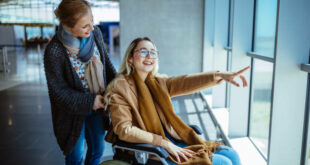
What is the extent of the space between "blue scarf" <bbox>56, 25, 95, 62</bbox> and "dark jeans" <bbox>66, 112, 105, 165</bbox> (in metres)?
0.44

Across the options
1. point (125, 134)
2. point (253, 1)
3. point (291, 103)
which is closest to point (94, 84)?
point (125, 134)

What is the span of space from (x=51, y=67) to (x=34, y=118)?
11.6 ft

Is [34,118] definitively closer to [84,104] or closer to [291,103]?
[84,104]

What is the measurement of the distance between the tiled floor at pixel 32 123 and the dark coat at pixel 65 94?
1.47 m

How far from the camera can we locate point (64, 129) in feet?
5.92

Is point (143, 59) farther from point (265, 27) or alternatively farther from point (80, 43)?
point (265, 27)

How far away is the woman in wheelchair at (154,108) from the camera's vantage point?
1.61 meters

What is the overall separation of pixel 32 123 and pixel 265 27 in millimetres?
3909

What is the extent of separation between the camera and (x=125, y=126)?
5.32 ft

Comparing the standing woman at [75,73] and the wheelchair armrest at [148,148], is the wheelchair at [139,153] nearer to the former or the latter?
the wheelchair armrest at [148,148]

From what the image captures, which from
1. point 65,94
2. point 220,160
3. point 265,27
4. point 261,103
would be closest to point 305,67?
point 220,160

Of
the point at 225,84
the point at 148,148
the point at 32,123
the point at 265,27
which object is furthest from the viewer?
the point at 225,84

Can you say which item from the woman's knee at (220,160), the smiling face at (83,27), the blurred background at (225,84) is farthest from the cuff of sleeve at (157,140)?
the blurred background at (225,84)

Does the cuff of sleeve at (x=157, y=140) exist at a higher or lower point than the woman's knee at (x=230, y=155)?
higher
